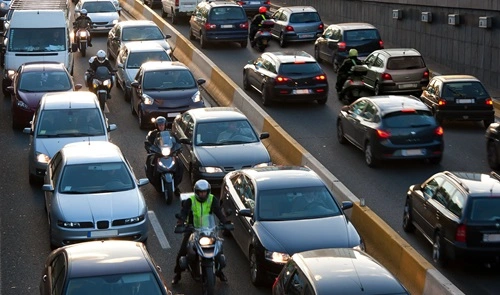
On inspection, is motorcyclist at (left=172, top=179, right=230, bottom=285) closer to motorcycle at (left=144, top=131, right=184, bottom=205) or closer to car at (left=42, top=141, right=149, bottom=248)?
car at (left=42, top=141, right=149, bottom=248)

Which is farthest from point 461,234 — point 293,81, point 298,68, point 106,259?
point 298,68

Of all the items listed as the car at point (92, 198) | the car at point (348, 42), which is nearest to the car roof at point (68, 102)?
the car at point (92, 198)

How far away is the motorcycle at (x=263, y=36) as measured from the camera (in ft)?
133

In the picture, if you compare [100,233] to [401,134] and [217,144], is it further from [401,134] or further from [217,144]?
[401,134]

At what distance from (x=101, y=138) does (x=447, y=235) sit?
8323mm

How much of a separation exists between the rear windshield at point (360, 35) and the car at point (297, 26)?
5.48 meters

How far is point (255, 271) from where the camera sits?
16562 mm

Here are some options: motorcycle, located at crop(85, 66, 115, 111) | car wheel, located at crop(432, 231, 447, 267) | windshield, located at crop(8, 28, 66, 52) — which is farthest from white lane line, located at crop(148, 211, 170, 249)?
windshield, located at crop(8, 28, 66, 52)

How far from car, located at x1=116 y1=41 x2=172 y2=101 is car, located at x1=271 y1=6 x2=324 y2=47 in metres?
9.26

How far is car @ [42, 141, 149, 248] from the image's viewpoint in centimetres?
1770

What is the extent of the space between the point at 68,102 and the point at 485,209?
9954mm

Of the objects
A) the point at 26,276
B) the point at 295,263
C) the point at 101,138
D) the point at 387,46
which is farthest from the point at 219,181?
the point at 387,46

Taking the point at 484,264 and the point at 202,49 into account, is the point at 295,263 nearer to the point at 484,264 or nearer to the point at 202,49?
the point at 484,264

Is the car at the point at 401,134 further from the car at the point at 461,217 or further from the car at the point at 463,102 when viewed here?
the car at the point at 461,217
